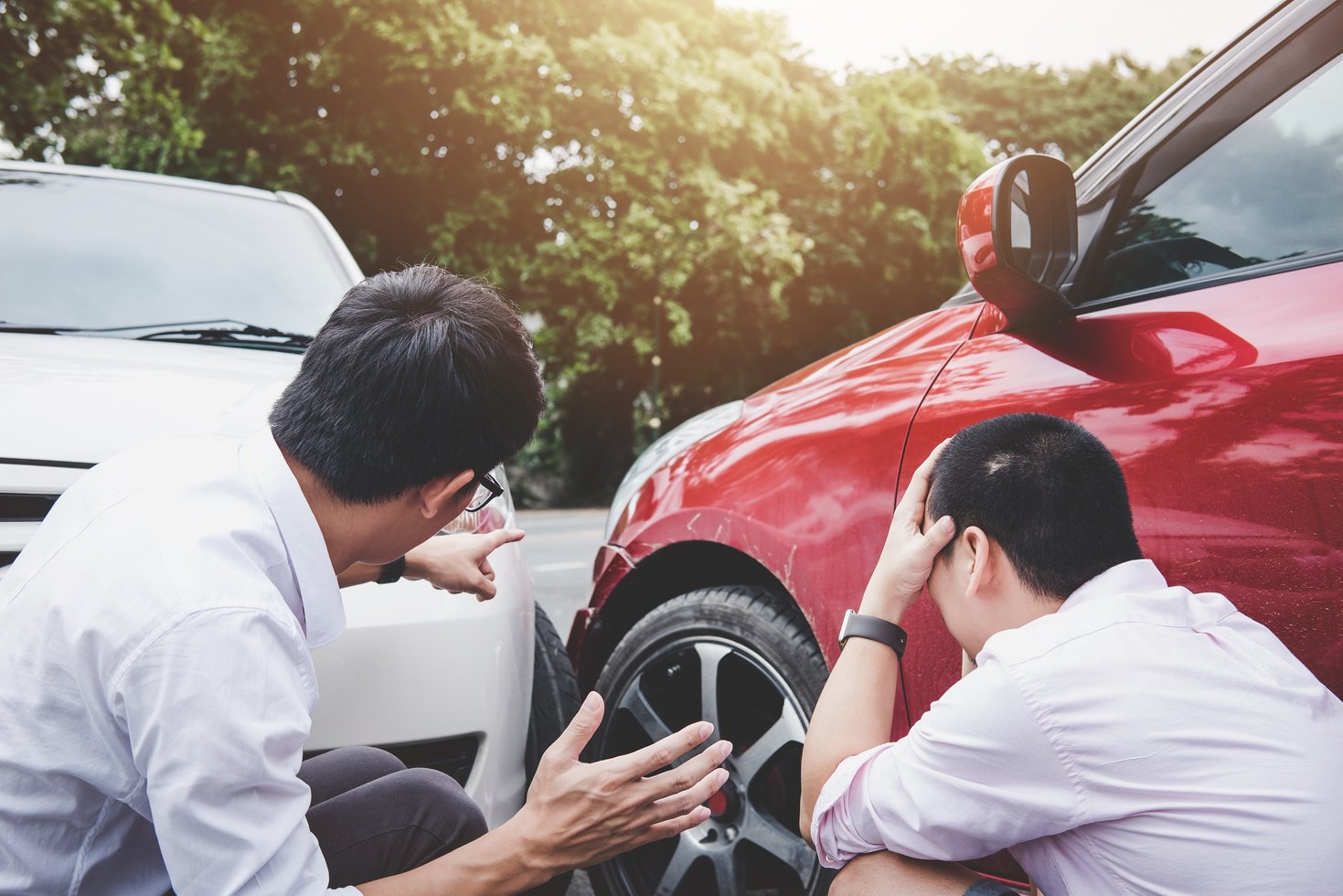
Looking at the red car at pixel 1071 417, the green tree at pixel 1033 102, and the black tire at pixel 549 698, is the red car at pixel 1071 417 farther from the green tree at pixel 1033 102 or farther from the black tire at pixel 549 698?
the green tree at pixel 1033 102

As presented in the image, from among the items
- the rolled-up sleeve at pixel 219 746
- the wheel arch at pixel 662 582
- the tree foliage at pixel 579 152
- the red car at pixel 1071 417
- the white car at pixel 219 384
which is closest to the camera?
the rolled-up sleeve at pixel 219 746

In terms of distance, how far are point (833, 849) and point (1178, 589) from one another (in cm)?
61

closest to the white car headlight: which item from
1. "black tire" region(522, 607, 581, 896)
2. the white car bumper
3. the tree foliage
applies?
"black tire" region(522, 607, 581, 896)

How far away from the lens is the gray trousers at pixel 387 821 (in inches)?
64.4

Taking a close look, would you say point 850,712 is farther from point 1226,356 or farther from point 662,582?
point 662,582

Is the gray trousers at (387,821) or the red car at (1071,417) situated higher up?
the red car at (1071,417)

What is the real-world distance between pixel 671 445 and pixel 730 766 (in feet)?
2.79

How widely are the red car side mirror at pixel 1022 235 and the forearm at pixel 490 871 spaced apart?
1.14 m

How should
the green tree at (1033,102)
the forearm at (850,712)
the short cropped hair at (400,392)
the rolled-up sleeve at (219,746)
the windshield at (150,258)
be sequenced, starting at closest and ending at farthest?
the rolled-up sleeve at (219,746)
the short cropped hair at (400,392)
the forearm at (850,712)
the windshield at (150,258)
the green tree at (1033,102)

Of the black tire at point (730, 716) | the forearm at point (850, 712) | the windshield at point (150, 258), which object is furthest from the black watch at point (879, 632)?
the windshield at point (150, 258)

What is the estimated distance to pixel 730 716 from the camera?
2.21 m

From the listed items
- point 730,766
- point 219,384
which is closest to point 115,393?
point 219,384

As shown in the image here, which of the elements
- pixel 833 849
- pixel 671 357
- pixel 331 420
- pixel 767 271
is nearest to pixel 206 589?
pixel 331 420

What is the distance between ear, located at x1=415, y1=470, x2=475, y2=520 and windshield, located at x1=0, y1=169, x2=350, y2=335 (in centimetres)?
154
